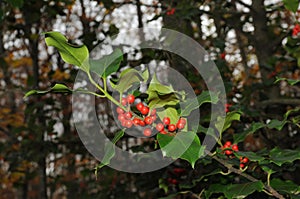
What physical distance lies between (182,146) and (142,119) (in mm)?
149

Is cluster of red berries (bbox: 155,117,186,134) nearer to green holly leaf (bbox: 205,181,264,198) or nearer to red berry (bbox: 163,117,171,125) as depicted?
red berry (bbox: 163,117,171,125)

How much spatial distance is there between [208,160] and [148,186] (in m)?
1.48

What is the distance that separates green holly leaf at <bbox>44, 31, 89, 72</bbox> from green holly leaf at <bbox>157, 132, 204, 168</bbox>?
0.28 metres

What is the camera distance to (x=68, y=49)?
93 cm

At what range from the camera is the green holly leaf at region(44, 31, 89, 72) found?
0.92 m

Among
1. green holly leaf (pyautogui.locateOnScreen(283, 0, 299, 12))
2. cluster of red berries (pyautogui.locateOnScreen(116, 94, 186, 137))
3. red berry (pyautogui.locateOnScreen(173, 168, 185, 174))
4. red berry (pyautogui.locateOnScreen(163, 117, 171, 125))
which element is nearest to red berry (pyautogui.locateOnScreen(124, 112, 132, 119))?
cluster of red berries (pyautogui.locateOnScreen(116, 94, 186, 137))

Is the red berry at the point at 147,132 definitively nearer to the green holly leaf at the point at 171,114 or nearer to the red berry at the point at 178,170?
the green holly leaf at the point at 171,114

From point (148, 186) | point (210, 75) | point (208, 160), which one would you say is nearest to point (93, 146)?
point (148, 186)

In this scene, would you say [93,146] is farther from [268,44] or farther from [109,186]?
[268,44]

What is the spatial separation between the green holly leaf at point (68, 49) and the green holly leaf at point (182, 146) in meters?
0.28

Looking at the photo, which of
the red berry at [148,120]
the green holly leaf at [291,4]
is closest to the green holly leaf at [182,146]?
the red berry at [148,120]

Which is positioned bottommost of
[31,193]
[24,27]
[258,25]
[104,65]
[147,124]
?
[31,193]

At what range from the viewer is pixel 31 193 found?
11391 millimetres

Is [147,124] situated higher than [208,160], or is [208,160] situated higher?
[147,124]
